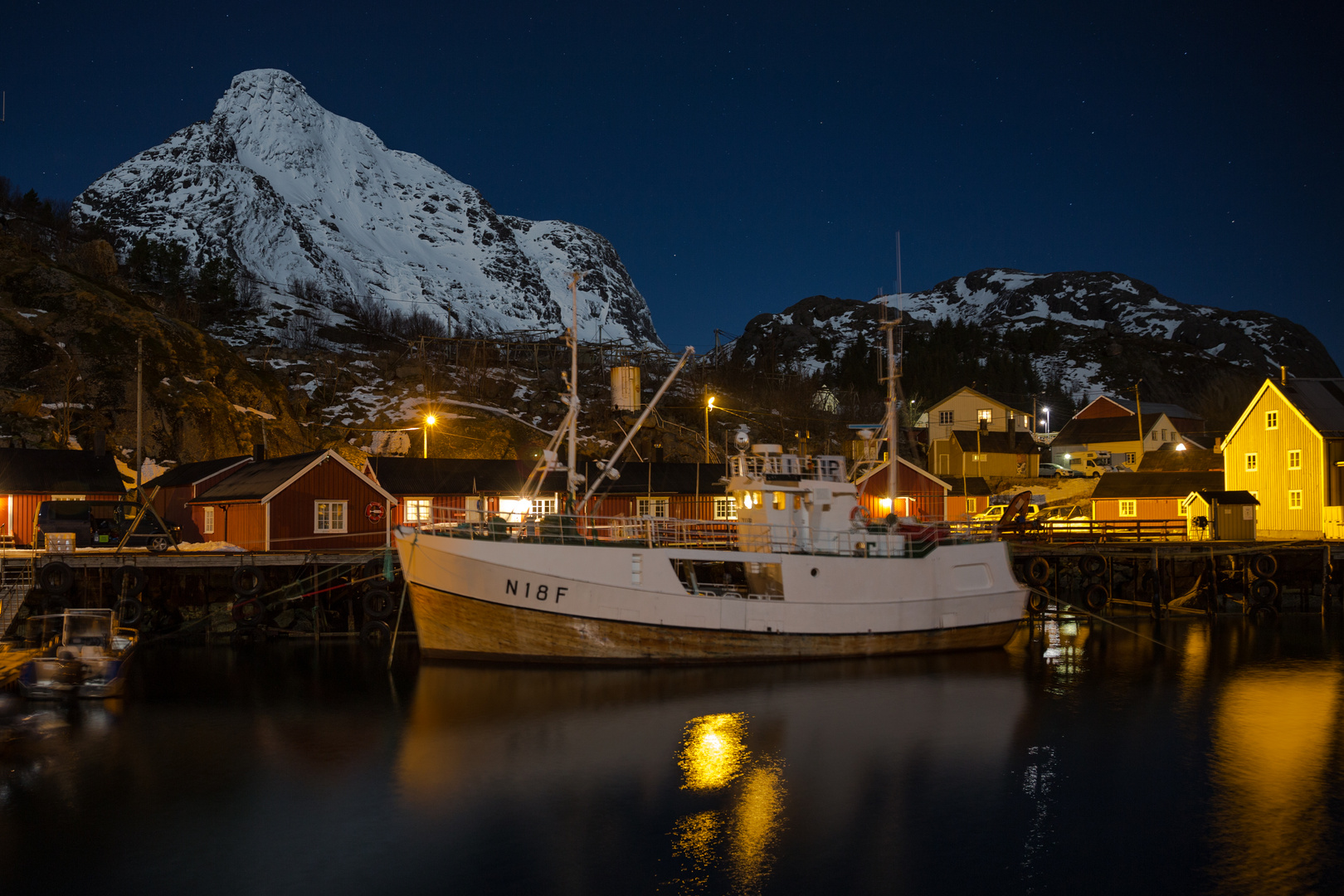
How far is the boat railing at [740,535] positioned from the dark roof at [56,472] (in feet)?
69.1

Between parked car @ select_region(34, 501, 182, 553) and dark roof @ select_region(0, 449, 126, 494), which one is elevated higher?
dark roof @ select_region(0, 449, 126, 494)

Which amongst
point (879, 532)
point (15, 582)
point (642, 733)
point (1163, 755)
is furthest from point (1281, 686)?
point (15, 582)

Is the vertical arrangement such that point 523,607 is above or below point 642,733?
above

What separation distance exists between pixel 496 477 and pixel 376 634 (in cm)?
1457

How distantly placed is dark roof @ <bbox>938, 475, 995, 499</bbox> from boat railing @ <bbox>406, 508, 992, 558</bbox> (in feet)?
91.1

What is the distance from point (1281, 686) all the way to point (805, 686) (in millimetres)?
12726

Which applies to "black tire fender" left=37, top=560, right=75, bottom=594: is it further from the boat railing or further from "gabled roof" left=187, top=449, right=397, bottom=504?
the boat railing

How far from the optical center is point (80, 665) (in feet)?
72.3

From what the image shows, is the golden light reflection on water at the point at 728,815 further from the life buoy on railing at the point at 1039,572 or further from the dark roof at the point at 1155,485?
the dark roof at the point at 1155,485

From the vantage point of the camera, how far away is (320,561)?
30.3 metres

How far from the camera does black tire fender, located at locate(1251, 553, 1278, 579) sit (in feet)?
117

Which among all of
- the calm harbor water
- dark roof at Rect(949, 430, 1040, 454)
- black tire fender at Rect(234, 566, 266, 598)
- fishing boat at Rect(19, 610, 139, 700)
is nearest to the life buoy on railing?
the calm harbor water

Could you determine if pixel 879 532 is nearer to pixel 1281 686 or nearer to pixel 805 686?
pixel 805 686

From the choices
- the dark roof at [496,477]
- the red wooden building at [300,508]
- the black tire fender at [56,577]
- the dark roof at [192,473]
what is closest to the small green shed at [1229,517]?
the dark roof at [496,477]
